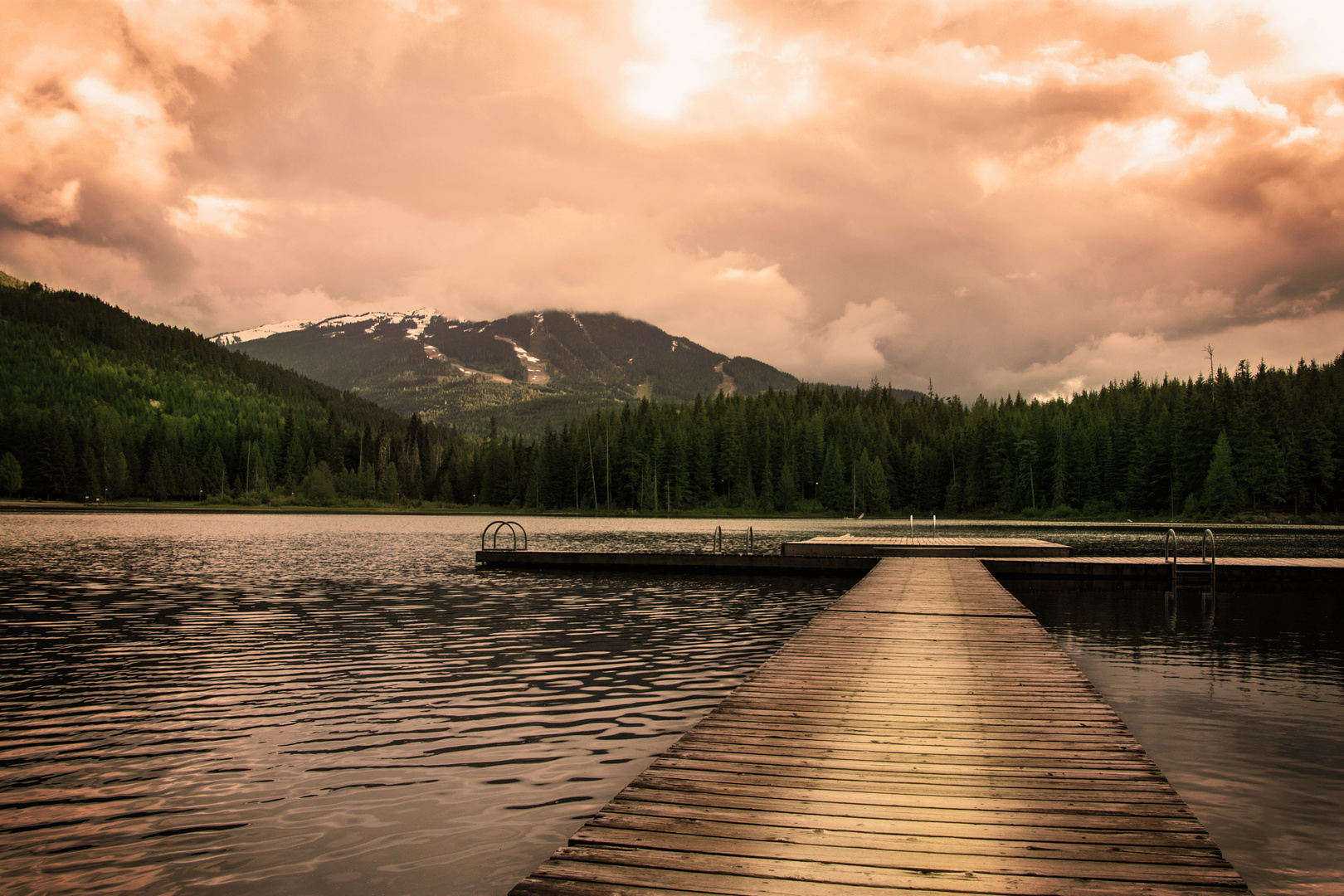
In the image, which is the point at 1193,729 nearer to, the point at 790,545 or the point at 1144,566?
the point at 1144,566

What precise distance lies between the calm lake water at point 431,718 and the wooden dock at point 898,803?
172cm

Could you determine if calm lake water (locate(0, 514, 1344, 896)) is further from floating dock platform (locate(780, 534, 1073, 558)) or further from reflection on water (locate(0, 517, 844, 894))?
floating dock platform (locate(780, 534, 1073, 558))

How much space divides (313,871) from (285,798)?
7.53 ft

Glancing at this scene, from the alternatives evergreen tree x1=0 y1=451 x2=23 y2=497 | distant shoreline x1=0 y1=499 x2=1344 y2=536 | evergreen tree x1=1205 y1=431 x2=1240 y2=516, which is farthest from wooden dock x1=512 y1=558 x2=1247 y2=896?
evergreen tree x1=0 y1=451 x2=23 y2=497

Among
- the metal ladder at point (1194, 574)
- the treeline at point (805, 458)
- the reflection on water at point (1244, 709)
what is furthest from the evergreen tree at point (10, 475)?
the metal ladder at point (1194, 574)

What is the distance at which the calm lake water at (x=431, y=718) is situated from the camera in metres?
8.52

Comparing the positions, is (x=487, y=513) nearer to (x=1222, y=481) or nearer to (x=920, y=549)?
(x=1222, y=481)

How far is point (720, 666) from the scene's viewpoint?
17.9 m

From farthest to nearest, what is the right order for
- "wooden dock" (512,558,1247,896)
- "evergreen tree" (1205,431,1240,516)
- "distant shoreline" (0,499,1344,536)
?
"distant shoreline" (0,499,1344,536) → "evergreen tree" (1205,431,1240,516) → "wooden dock" (512,558,1247,896)

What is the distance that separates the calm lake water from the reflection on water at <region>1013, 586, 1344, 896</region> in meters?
0.07

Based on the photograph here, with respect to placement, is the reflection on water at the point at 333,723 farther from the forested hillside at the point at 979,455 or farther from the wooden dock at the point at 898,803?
the forested hillside at the point at 979,455

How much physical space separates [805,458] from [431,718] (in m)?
141

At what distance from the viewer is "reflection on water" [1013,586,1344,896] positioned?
9055mm

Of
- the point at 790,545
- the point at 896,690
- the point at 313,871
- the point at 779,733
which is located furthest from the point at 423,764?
the point at 790,545
